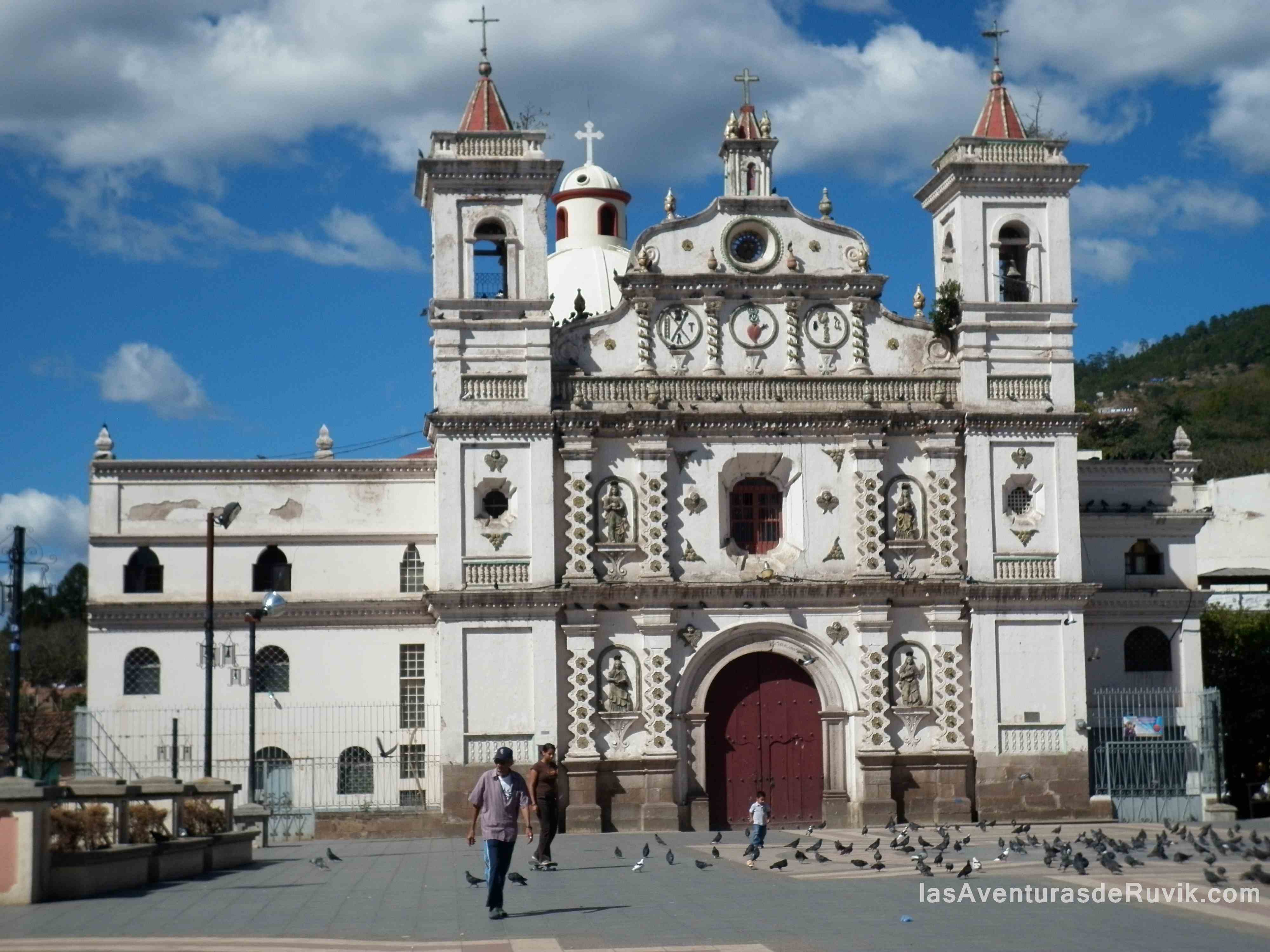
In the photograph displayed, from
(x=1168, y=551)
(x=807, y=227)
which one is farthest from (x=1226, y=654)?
(x=807, y=227)

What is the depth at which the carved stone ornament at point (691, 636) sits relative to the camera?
1575 inches

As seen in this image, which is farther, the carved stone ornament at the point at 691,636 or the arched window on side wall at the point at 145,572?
the arched window on side wall at the point at 145,572

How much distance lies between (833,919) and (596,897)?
3997 mm

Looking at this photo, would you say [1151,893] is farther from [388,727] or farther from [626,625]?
[388,727]

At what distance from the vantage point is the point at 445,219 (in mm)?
40406

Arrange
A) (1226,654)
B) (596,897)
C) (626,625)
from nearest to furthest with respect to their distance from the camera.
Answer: (596,897) < (626,625) < (1226,654)

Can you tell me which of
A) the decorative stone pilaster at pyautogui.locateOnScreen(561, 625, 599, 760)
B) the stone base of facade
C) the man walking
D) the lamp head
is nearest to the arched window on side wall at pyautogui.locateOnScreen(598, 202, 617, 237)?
the decorative stone pilaster at pyautogui.locateOnScreen(561, 625, 599, 760)

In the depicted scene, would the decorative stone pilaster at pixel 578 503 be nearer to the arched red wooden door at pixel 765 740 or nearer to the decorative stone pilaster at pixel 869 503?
the arched red wooden door at pixel 765 740

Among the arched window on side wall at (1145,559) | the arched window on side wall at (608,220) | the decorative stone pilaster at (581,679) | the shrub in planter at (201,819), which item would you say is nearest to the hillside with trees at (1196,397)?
the arched window on side wall at (608,220)

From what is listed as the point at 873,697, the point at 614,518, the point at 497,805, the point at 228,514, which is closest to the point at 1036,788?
the point at 873,697

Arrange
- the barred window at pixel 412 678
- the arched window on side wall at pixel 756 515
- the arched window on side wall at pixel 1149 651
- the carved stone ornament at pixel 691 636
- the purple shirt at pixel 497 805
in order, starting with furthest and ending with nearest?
the arched window on side wall at pixel 1149 651, the barred window at pixel 412 678, the arched window on side wall at pixel 756 515, the carved stone ornament at pixel 691 636, the purple shirt at pixel 497 805

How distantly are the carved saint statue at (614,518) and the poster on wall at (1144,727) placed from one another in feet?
40.4

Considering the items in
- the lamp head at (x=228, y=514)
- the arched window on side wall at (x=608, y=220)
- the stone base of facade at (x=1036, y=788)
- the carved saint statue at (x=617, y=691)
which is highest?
the arched window on side wall at (x=608, y=220)

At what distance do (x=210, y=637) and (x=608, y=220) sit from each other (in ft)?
106
